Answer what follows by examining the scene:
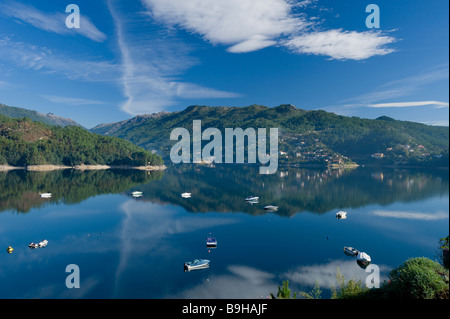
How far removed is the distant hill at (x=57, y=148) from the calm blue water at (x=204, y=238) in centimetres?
7432

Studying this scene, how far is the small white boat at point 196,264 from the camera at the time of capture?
103ft

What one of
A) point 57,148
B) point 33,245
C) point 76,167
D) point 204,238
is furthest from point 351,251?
point 57,148

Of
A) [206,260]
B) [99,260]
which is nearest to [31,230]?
[99,260]

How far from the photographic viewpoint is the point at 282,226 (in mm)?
51312

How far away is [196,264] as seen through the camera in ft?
104

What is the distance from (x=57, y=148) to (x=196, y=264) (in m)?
163

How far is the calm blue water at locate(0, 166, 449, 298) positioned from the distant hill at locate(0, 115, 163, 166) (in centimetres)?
7432

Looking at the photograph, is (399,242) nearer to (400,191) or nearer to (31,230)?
(400,191)

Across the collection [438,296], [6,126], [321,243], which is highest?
[6,126]

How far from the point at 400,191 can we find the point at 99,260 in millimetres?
85400
